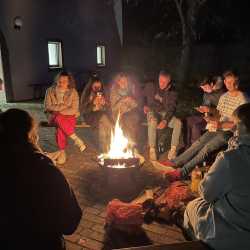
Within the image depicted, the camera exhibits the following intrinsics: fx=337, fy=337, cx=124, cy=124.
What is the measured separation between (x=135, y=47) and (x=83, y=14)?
4787 millimetres

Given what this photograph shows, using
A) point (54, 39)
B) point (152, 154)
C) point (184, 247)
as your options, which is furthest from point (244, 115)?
point (54, 39)

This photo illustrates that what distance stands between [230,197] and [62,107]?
14.8ft

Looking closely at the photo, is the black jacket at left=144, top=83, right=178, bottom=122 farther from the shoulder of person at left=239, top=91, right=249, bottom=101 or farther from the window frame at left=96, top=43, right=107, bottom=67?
the window frame at left=96, top=43, right=107, bottom=67

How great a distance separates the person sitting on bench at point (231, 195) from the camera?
238 centimetres

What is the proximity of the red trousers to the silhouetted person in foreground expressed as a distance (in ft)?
13.2

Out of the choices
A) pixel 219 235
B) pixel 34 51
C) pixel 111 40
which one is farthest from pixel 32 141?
pixel 111 40

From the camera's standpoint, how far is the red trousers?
20.9 ft

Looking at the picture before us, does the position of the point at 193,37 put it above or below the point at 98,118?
above

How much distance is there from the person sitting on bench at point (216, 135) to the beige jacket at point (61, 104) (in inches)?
86.8

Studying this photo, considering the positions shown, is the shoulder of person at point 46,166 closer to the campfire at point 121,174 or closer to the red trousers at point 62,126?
the campfire at point 121,174

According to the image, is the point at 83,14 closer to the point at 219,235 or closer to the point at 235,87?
the point at 235,87

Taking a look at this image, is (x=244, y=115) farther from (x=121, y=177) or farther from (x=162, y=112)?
(x=162, y=112)

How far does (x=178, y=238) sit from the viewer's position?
12.4 ft

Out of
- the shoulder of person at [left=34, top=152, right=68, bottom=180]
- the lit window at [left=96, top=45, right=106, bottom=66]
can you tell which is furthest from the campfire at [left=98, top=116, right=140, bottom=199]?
the lit window at [left=96, top=45, right=106, bottom=66]
